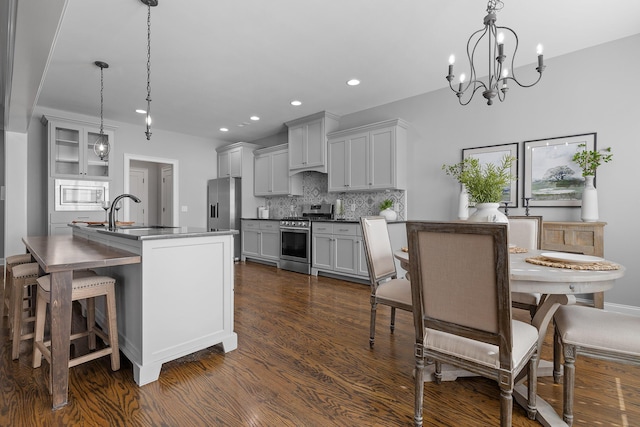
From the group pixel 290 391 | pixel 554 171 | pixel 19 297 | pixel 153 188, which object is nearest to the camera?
pixel 290 391

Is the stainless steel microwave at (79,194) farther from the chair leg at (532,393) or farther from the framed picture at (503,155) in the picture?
the chair leg at (532,393)

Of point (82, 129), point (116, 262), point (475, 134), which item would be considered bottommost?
point (116, 262)

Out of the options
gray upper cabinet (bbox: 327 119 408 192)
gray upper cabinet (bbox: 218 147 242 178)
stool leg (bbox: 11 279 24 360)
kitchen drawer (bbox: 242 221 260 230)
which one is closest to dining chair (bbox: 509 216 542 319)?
gray upper cabinet (bbox: 327 119 408 192)

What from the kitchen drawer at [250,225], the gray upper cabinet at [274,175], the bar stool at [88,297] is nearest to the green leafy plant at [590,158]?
the gray upper cabinet at [274,175]

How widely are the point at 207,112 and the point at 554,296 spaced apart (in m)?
5.18

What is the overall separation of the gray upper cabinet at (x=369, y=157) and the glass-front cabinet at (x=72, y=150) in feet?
11.7

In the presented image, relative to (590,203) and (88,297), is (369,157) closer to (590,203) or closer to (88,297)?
(590,203)

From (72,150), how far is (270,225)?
11.0 feet

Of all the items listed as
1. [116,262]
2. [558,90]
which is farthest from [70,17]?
[558,90]

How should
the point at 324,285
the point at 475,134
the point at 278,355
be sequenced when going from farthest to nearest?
the point at 324,285, the point at 475,134, the point at 278,355

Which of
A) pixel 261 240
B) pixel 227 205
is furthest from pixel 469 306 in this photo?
pixel 227 205

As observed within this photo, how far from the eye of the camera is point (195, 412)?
61.4 inches

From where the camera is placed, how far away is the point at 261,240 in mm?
5914

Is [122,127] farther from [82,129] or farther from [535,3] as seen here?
[535,3]
